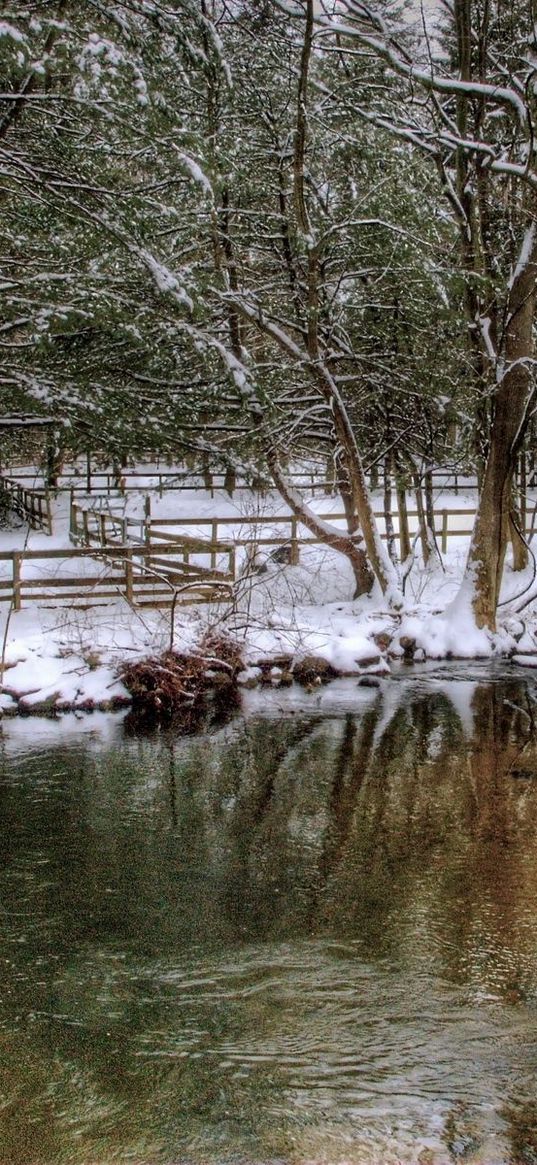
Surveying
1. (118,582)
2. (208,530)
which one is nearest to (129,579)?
(118,582)

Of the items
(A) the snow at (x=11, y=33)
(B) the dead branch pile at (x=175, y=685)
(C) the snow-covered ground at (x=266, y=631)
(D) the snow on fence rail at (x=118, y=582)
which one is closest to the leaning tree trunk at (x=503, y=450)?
(C) the snow-covered ground at (x=266, y=631)

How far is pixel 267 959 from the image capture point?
21.7ft

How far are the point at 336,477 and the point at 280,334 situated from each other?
256 cm

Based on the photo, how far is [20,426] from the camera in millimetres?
14062

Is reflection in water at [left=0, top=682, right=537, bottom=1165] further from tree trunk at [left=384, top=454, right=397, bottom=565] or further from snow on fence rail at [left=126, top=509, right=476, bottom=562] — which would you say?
tree trunk at [left=384, top=454, right=397, bottom=565]

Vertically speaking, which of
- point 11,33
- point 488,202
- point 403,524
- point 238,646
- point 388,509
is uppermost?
point 488,202

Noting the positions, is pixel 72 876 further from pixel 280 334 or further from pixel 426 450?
pixel 426 450

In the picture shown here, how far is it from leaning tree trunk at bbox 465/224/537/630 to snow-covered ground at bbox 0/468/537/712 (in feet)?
1.86

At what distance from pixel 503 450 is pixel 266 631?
4.82 meters

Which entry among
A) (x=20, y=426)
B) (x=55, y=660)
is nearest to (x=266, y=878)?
(x=55, y=660)

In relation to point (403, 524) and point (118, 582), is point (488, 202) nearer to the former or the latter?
point (403, 524)

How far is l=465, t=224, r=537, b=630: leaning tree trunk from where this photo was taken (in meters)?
15.0

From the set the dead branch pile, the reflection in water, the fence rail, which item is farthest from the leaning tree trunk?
the reflection in water

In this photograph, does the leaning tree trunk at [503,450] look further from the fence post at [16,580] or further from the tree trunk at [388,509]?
the fence post at [16,580]
